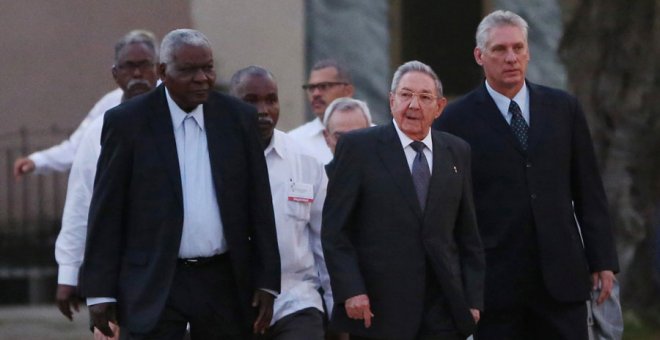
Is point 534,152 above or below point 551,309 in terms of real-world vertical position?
above

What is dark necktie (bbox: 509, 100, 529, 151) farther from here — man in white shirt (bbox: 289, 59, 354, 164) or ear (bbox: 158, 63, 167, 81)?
man in white shirt (bbox: 289, 59, 354, 164)

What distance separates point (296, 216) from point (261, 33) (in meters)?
7.76

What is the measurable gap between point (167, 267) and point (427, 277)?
3.74ft

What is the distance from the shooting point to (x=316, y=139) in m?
10.1

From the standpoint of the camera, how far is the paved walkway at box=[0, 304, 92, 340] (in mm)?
14070

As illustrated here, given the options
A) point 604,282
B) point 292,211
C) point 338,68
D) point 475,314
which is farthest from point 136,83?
point 604,282

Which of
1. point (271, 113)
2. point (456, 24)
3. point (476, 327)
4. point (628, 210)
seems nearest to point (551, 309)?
point (476, 327)

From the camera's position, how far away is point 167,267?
24.0 ft

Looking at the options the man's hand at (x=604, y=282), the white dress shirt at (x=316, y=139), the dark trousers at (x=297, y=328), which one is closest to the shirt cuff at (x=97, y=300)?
the dark trousers at (x=297, y=328)

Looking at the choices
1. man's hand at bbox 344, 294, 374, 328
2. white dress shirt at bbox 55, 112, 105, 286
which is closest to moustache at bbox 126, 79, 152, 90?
white dress shirt at bbox 55, 112, 105, 286

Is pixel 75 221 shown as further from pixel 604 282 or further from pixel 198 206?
pixel 604 282

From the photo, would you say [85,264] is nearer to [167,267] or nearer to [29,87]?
[167,267]

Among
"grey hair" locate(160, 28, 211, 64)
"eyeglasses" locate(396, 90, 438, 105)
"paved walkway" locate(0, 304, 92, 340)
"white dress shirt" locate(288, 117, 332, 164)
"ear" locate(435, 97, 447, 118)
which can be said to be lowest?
"paved walkway" locate(0, 304, 92, 340)

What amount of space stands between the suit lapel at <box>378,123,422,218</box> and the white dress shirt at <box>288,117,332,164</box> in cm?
193
